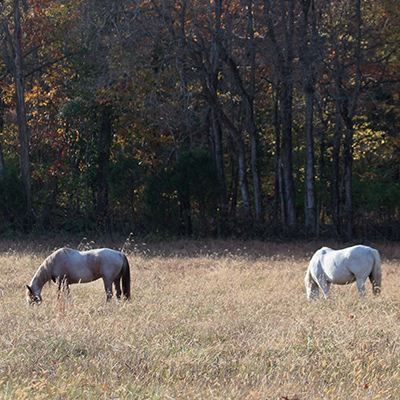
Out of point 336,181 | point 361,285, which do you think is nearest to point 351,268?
point 361,285

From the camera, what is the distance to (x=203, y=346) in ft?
18.4

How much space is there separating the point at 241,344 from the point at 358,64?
607 inches

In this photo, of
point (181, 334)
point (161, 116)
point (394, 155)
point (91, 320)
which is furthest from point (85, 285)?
point (394, 155)

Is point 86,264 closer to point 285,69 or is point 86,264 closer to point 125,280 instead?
point 125,280

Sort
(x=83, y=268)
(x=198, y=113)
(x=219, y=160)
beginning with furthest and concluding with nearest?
(x=219, y=160), (x=198, y=113), (x=83, y=268)

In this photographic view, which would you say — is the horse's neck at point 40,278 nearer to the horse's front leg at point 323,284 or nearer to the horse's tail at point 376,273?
the horse's front leg at point 323,284

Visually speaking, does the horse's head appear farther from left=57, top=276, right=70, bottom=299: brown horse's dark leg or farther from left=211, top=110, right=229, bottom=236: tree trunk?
left=211, top=110, right=229, bottom=236: tree trunk

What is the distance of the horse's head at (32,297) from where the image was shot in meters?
7.42

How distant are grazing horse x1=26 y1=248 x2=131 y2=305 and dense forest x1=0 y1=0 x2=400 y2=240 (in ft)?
34.3

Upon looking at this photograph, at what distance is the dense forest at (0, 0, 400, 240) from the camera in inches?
732

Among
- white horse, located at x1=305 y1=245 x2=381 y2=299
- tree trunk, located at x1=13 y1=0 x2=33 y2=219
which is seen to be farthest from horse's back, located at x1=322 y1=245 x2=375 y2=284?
tree trunk, located at x1=13 y1=0 x2=33 y2=219

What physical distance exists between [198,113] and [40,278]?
13178 millimetres

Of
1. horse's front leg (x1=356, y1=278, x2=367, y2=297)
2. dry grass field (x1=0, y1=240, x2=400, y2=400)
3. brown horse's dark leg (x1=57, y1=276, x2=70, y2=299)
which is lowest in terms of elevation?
horse's front leg (x1=356, y1=278, x2=367, y2=297)

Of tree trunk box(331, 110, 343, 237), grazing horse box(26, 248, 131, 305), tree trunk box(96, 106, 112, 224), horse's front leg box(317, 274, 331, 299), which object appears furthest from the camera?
tree trunk box(96, 106, 112, 224)
